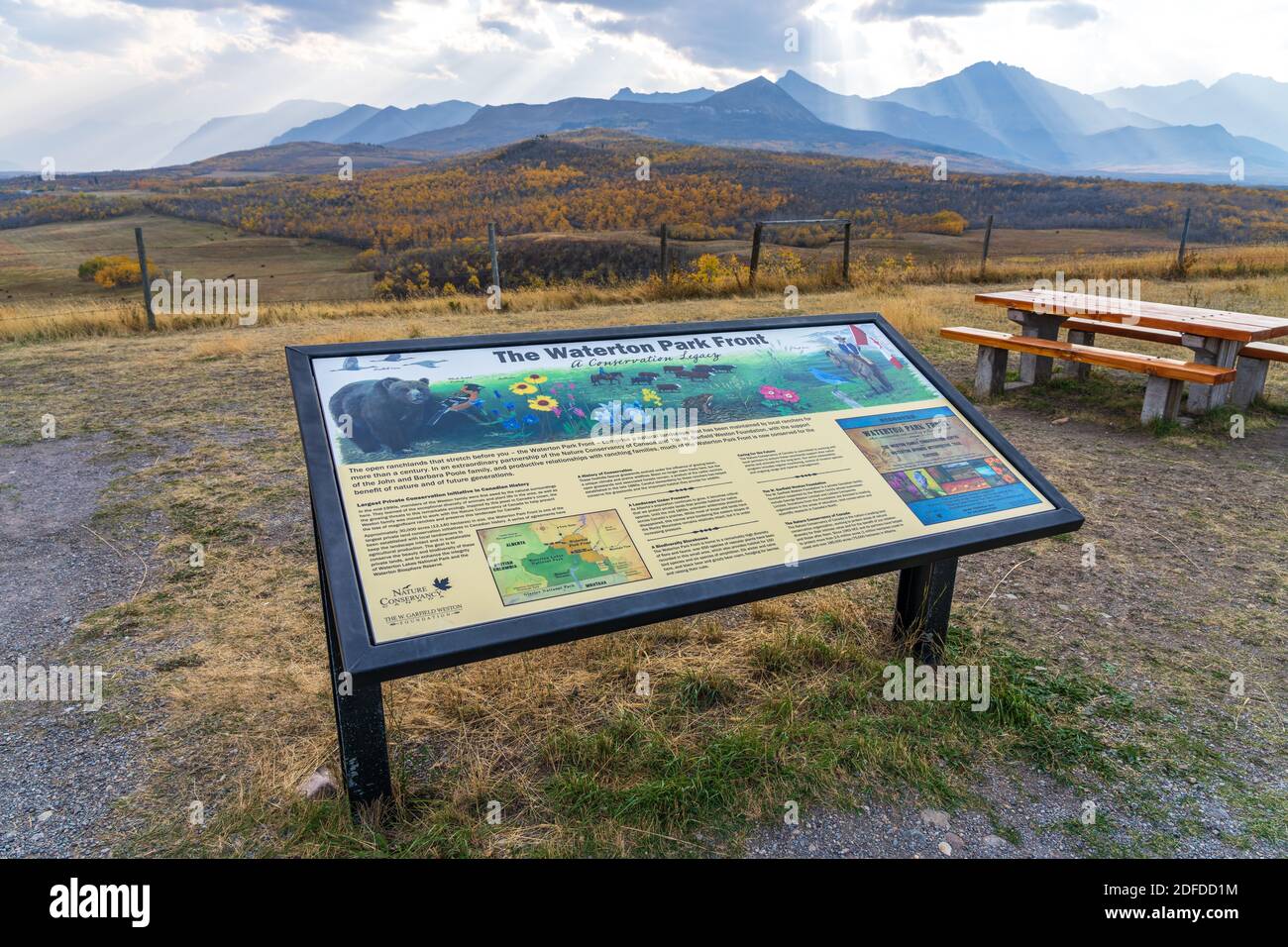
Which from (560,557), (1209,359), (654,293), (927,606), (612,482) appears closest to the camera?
(560,557)

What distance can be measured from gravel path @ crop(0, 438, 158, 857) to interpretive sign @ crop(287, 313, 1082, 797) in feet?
2.91

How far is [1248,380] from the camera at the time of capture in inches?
255

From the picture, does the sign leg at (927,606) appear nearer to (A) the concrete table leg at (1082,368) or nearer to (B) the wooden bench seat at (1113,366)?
(B) the wooden bench seat at (1113,366)

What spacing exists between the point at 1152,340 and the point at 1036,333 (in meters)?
0.88

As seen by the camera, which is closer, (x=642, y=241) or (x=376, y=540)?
(x=376, y=540)

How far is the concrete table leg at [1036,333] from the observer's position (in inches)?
281

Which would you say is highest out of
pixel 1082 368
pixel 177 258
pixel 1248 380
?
pixel 1248 380

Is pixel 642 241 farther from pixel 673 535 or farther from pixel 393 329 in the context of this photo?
pixel 673 535

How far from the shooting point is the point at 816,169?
55.5m

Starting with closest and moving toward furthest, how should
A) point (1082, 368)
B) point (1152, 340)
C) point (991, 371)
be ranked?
point (1152, 340)
point (991, 371)
point (1082, 368)

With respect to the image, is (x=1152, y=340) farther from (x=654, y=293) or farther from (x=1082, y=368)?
(x=654, y=293)

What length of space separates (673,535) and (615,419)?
45 cm

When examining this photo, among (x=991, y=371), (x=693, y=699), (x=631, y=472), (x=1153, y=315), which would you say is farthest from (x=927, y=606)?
(x=991, y=371)
